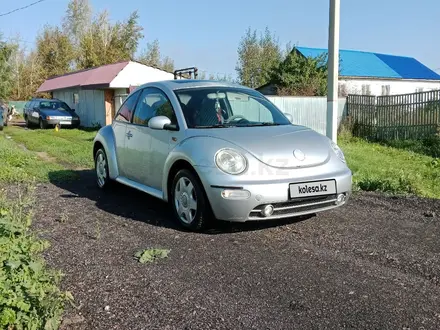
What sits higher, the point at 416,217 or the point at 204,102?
the point at 204,102

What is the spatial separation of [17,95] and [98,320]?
165 ft

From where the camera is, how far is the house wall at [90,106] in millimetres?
23766

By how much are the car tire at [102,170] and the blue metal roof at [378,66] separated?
26.1 metres

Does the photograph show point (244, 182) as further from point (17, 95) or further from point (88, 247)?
point (17, 95)

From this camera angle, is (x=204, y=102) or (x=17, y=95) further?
(x=17, y=95)

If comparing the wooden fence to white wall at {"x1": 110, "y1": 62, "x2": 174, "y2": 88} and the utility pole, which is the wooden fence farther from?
white wall at {"x1": 110, "y1": 62, "x2": 174, "y2": 88}

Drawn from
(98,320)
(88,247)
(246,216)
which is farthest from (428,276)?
(88,247)

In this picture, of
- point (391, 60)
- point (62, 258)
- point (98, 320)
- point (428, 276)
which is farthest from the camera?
point (391, 60)

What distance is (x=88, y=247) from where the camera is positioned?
4348 mm

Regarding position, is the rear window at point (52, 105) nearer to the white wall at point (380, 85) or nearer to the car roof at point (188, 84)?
the white wall at point (380, 85)

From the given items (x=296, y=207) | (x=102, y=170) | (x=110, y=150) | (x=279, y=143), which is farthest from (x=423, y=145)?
(x=296, y=207)

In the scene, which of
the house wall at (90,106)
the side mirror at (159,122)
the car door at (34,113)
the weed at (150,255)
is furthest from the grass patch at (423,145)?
the car door at (34,113)

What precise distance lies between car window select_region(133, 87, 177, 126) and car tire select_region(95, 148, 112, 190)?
3.70 feet

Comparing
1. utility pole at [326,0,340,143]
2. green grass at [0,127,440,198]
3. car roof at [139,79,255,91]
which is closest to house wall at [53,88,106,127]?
green grass at [0,127,440,198]
